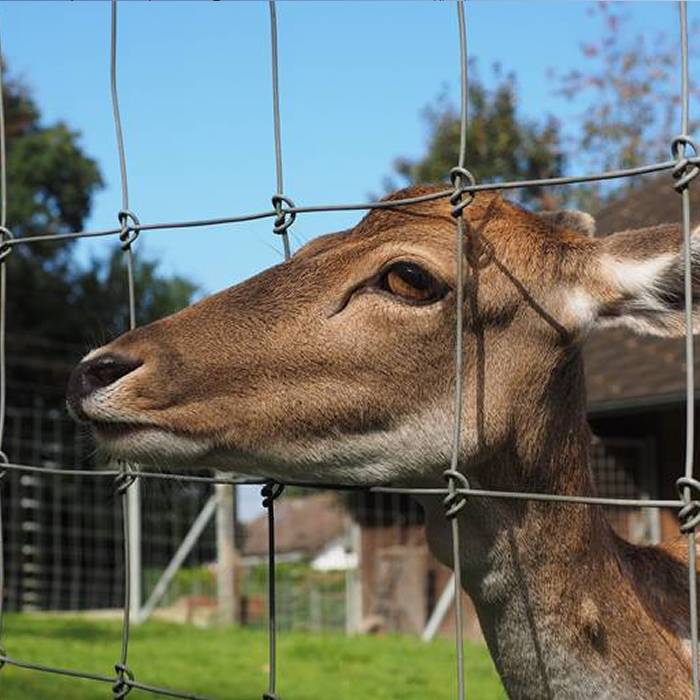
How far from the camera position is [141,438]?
259 cm

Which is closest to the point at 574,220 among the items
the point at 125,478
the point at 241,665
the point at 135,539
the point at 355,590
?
the point at 125,478

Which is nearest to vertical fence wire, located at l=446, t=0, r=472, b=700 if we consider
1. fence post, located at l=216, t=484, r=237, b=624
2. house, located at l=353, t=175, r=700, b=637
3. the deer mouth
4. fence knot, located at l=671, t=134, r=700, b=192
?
fence knot, located at l=671, t=134, r=700, b=192

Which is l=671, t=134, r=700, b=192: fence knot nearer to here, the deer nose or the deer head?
the deer head

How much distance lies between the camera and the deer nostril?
258 centimetres

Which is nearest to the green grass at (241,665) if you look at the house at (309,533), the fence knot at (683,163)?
the fence knot at (683,163)

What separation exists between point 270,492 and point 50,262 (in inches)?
944

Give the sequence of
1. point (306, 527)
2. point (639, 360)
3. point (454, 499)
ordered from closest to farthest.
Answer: point (454, 499)
point (639, 360)
point (306, 527)

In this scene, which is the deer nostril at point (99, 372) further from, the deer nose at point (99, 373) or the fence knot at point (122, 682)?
the fence knot at point (122, 682)

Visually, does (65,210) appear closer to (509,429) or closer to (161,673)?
(161,673)

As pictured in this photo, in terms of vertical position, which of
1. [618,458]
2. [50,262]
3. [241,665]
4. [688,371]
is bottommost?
[241,665]

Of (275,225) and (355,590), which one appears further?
(355,590)

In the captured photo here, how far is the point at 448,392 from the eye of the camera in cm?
269

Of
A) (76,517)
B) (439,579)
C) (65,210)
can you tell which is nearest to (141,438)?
(439,579)

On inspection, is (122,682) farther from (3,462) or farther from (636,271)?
(636,271)
